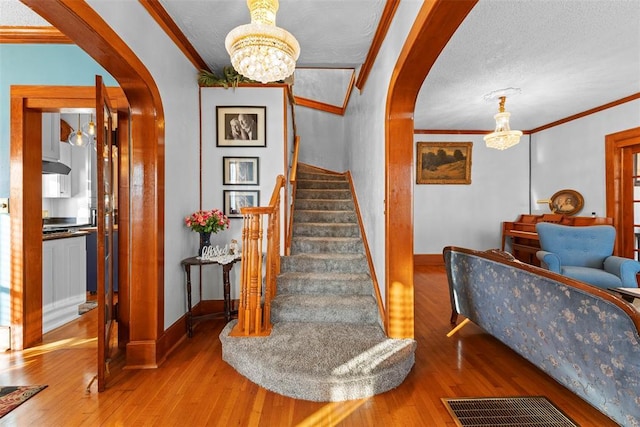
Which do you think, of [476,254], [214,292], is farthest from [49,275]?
[476,254]

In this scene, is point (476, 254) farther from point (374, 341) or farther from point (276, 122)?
point (276, 122)

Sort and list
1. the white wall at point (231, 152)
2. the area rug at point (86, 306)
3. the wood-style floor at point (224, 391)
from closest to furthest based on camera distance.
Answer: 1. the wood-style floor at point (224, 391)
2. the white wall at point (231, 152)
3. the area rug at point (86, 306)

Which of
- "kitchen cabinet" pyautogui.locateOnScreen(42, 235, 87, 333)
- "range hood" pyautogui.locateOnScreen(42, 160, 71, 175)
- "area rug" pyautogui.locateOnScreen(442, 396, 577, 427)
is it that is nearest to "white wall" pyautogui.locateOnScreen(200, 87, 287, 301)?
"kitchen cabinet" pyautogui.locateOnScreen(42, 235, 87, 333)

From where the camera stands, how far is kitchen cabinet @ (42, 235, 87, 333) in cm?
320

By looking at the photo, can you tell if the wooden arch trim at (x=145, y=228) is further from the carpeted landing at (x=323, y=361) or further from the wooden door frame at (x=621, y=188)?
the wooden door frame at (x=621, y=188)

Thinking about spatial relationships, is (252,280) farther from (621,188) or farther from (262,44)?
(621,188)

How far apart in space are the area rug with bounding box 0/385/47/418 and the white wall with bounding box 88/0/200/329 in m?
0.90

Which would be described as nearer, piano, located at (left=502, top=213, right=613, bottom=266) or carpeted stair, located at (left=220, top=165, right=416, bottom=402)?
carpeted stair, located at (left=220, top=165, right=416, bottom=402)

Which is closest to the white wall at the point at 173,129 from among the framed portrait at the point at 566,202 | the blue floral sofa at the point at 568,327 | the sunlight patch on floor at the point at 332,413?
the sunlight patch on floor at the point at 332,413

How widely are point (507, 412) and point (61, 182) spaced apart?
7.55m

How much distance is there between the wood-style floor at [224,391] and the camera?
6.07ft

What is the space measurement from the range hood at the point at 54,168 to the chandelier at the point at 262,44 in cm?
509

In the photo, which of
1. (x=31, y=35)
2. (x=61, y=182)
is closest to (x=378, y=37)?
(x=31, y=35)

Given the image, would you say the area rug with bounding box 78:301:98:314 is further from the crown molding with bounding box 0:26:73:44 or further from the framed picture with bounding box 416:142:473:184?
the framed picture with bounding box 416:142:473:184
